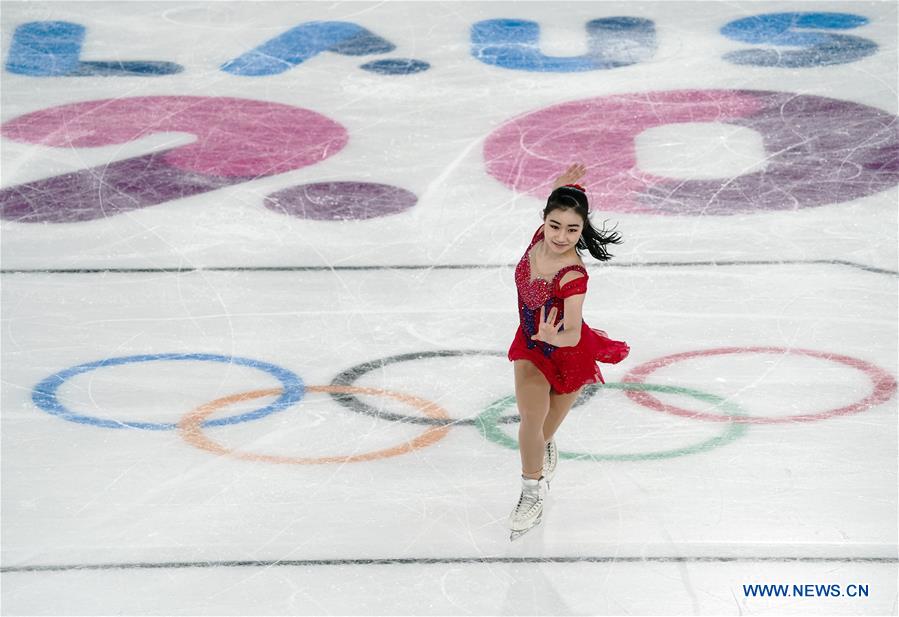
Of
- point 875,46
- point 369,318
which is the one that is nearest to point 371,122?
point 369,318

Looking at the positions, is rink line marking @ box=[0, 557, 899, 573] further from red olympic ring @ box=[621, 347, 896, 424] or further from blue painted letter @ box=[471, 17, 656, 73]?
blue painted letter @ box=[471, 17, 656, 73]

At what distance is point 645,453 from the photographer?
5.00 metres

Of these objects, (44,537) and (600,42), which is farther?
(600,42)

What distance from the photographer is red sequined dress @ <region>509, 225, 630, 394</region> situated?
4293 mm

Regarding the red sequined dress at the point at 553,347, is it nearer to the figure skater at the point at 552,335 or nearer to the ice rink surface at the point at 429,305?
the figure skater at the point at 552,335

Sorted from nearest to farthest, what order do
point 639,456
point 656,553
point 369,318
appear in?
point 656,553, point 639,456, point 369,318

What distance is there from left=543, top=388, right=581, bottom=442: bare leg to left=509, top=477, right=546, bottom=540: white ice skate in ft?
0.65

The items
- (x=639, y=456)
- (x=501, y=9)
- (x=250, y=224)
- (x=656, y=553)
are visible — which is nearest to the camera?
(x=656, y=553)

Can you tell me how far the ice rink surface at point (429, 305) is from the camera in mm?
4289

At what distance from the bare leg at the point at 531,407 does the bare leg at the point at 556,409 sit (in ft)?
0.31

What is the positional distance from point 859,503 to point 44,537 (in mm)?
2633

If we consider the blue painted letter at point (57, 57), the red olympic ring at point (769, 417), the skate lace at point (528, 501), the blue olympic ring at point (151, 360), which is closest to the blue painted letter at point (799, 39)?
the blue painted letter at point (57, 57)

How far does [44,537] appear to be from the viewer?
4445 millimetres

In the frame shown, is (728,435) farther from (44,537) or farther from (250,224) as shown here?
(250,224)
